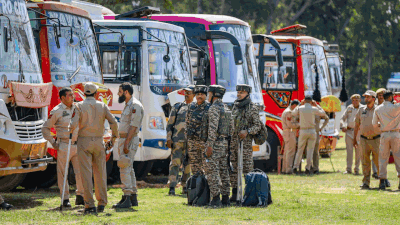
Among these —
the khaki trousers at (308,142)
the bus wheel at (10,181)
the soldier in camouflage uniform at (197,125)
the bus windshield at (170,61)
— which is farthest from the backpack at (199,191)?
the khaki trousers at (308,142)

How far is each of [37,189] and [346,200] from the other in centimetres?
532

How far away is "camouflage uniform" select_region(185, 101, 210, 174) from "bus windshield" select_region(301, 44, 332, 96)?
966cm

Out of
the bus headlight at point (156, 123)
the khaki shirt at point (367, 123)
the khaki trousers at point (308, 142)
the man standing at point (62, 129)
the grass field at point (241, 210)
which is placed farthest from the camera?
the khaki trousers at point (308, 142)

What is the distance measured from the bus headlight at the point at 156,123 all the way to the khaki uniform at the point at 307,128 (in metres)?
4.29

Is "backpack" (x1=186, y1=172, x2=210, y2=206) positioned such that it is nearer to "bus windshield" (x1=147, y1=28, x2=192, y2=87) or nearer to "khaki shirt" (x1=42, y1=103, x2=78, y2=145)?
"khaki shirt" (x1=42, y1=103, x2=78, y2=145)

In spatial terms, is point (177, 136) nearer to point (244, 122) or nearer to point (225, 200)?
point (244, 122)

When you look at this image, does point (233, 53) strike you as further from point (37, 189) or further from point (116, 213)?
point (116, 213)

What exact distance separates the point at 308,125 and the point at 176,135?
19.1 feet

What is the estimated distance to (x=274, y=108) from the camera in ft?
65.1

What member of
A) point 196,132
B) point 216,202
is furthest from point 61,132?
point 216,202

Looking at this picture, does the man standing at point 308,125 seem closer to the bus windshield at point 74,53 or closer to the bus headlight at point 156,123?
the bus headlight at point 156,123

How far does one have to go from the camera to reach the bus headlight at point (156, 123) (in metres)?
14.6

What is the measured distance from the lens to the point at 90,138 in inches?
383

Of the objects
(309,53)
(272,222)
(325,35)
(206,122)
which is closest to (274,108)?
(309,53)
